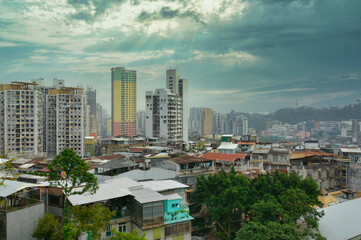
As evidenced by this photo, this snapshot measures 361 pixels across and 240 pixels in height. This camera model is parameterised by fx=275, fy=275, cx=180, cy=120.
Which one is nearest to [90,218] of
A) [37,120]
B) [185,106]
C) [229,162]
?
[229,162]

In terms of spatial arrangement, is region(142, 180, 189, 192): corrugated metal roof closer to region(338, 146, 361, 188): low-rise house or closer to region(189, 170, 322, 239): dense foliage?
region(189, 170, 322, 239): dense foliage

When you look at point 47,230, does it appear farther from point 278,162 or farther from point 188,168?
point 278,162

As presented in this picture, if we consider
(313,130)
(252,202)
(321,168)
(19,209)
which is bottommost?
(321,168)

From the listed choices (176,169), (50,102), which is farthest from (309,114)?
(176,169)

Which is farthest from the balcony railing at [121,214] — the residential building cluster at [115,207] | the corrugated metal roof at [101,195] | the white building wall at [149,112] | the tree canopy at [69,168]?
the white building wall at [149,112]

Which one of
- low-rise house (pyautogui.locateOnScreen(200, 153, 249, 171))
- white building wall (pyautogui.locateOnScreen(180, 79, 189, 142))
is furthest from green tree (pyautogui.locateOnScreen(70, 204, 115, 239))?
white building wall (pyautogui.locateOnScreen(180, 79, 189, 142))
